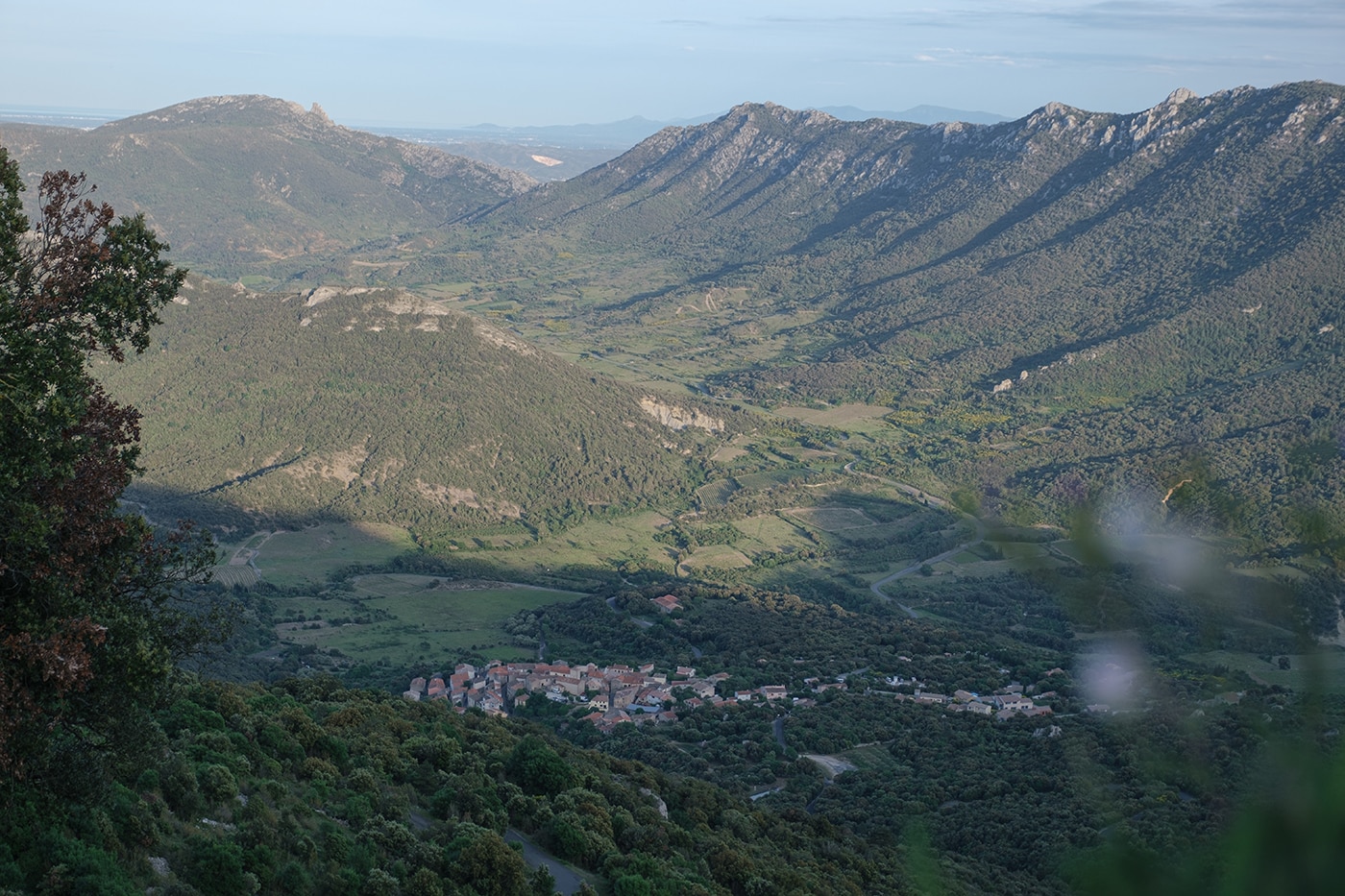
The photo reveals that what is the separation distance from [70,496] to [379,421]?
100226 millimetres

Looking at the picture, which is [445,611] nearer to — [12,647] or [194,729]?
[194,729]

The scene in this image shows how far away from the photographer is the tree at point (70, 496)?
40.7 feet

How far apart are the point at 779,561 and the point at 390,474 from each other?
3786cm

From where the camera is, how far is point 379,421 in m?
112

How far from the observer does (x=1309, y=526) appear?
145 inches

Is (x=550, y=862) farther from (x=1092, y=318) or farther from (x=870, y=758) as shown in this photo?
(x=1092, y=318)

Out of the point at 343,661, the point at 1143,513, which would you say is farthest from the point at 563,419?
the point at 1143,513

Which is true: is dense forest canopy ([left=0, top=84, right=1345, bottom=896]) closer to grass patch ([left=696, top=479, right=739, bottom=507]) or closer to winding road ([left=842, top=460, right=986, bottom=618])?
grass patch ([left=696, top=479, right=739, bottom=507])

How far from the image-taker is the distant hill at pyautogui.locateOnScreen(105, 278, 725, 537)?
10025cm

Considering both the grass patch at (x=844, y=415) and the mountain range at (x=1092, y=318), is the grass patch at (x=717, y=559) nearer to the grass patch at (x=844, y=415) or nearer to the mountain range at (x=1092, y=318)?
the mountain range at (x=1092, y=318)

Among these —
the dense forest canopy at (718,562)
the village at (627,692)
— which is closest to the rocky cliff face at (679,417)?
the dense forest canopy at (718,562)

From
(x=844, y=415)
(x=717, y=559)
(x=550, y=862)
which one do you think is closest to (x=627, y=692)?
(x=550, y=862)

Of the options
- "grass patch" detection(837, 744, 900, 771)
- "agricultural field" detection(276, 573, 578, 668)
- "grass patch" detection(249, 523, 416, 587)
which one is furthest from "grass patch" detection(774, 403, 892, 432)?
"grass patch" detection(837, 744, 900, 771)

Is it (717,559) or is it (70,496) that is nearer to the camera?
(70,496)
